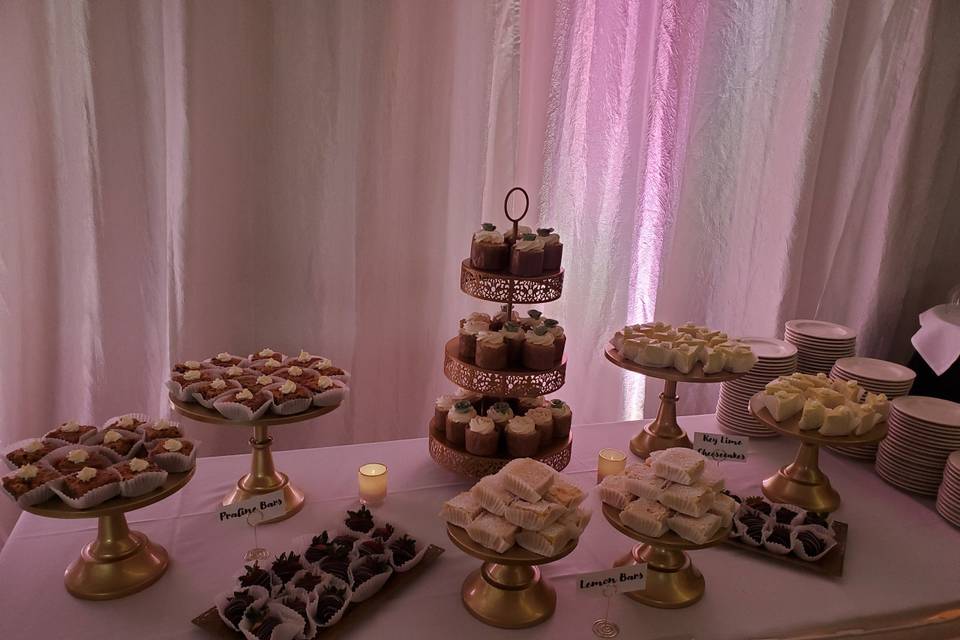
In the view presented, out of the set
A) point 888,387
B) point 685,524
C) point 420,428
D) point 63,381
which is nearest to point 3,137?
point 63,381

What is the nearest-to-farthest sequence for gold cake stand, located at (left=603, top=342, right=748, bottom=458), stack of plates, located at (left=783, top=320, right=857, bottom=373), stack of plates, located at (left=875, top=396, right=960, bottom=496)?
stack of plates, located at (left=875, top=396, right=960, bottom=496) → gold cake stand, located at (left=603, top=342, right=748, bottom=458) → stack of plates, located at (left=783, top=320, right=857, bottom=373)

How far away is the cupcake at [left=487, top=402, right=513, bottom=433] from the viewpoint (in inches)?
66.4

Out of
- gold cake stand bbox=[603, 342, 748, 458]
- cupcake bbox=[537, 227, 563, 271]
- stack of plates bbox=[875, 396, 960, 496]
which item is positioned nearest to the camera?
cupcake bbox=[537, 227, 563, 271]

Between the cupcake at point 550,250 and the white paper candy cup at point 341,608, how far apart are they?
32.7 inches

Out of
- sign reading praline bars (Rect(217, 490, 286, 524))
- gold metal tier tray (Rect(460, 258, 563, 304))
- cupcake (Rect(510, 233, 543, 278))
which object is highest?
cupcake (Rect(510, 233, 543, 278))

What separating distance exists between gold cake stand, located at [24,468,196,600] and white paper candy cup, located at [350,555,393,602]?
35 cm

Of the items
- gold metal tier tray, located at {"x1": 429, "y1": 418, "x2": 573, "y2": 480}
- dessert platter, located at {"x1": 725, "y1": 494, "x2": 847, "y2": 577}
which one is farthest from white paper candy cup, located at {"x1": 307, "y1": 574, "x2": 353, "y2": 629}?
dessert platter, located at {"x1": 725, "y1": 494, "x2": 847, "y2": 577}

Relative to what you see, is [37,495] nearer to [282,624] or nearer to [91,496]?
[91,496]

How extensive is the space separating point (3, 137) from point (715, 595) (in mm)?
2107

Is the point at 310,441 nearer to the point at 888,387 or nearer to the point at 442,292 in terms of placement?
the point at 442,292

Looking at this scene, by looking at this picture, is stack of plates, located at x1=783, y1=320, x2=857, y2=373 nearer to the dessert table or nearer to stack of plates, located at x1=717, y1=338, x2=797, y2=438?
stack of plates, located at x1=717, y1=338, x2=797, y2=438

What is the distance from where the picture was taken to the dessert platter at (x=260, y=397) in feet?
4.92

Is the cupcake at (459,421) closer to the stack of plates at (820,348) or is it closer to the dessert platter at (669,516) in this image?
the dessert platter at (669,516)

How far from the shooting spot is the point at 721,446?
5.35 ft
